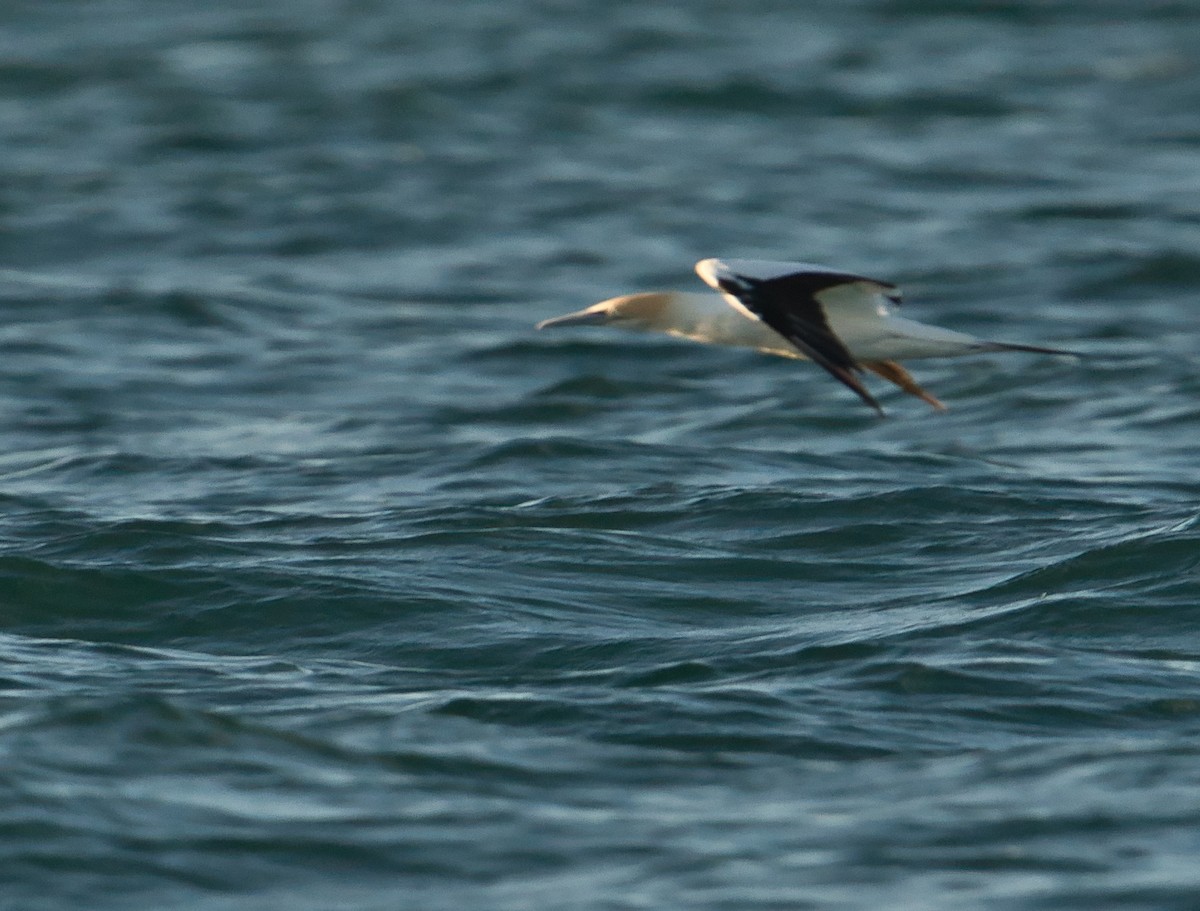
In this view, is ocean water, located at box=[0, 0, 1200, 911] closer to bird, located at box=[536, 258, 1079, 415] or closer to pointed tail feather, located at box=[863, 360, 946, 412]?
pointed tail feather, located at box=[863, 360, 946, 412]

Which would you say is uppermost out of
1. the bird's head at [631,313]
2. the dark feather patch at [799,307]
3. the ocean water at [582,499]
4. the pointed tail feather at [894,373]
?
the dark feather patch at [799,307]

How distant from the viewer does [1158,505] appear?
1110cm

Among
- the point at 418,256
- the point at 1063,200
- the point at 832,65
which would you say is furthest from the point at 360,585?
the point at 832,65

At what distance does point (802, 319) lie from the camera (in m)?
9.09

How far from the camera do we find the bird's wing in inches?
352

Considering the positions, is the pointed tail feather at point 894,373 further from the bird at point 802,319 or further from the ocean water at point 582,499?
the ocean water at point 582,499

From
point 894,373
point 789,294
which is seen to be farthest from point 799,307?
point 894,373

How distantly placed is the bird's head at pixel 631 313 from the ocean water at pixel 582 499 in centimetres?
106

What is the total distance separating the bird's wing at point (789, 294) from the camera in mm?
8930

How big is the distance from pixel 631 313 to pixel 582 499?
1434 mm

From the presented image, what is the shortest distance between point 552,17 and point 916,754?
73.0 ft

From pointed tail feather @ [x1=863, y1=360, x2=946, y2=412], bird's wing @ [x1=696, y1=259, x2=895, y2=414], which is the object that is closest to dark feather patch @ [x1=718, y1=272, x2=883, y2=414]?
bird's wing @ [x1=696, y1=259, x2=895, y2=414]

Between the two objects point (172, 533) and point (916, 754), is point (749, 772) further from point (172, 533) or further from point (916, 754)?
point (172, 533)

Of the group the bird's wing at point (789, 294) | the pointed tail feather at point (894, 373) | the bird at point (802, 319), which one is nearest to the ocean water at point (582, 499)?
the pointed tail feather at point (894, 373)
